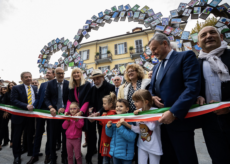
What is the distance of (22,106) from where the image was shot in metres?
3.01

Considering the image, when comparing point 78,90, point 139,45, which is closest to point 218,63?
point 78,90

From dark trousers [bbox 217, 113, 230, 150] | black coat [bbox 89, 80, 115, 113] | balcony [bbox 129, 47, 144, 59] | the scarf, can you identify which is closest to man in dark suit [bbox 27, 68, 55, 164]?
black coat [bbox 89, 80, 115, 113]

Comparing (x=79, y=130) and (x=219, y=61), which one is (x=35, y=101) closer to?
(x=79, y=130)

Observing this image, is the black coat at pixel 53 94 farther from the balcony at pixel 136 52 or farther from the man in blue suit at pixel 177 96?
the balcony at pixel 136 52

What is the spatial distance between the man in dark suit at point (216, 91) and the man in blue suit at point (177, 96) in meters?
0.19

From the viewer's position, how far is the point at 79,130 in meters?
2.54

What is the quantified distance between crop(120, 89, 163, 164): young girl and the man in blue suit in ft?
0.45

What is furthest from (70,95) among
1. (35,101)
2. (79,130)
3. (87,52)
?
(87,52)

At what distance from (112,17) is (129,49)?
38.6 ft

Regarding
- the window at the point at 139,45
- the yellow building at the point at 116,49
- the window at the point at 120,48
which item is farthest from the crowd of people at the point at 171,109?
the window at the point at 120,48

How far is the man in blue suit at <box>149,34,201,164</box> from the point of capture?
130 cm

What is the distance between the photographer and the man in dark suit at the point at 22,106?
296 centimetres

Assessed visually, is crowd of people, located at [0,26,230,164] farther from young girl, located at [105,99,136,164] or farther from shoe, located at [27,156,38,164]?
shoe, located at [27,156,38,164]

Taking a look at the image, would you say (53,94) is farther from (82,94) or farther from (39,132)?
(39,132)
